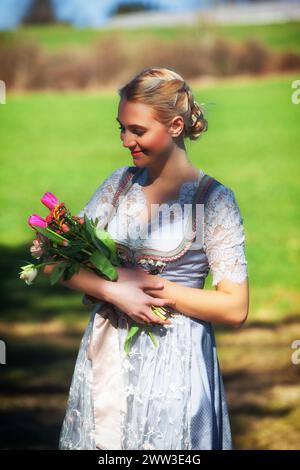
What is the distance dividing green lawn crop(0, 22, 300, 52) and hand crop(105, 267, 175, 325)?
22.1 meters

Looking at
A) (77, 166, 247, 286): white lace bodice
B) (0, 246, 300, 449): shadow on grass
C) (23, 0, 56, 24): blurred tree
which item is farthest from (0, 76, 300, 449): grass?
(23, 0, 56, 24): blurred tree

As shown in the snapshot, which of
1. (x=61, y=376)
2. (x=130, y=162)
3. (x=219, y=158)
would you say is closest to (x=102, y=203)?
(x=61, y=376)

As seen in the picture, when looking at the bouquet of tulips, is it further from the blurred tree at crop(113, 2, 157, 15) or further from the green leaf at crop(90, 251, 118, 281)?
the blurred tree at crop(113, 2, 157, 15)

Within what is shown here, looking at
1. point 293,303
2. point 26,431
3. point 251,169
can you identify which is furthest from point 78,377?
point 251,169

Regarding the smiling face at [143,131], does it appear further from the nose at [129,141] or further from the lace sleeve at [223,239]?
the lace sleeve at [223,239]

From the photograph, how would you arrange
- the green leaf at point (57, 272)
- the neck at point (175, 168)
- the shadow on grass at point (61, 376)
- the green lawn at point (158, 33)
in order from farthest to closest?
1. the green lawn at point (158, 33)
2. the shadow on grass at point (61, 376)
3. the neck at point (175, 168)
4. the green leaf at point (57, 272)

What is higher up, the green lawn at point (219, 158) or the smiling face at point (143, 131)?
the green lawn at point (219, 158)

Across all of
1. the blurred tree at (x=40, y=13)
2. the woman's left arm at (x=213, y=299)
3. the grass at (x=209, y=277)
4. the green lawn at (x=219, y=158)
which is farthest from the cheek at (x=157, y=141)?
the blurred tree at (x=40, y=13)

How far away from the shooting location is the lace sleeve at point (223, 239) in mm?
2148

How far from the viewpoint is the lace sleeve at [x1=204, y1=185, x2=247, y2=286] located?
2.15 metres

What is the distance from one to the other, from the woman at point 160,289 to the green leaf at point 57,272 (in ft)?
0.17

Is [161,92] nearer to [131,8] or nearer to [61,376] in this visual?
[61,376]

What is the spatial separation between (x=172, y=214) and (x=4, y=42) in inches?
894

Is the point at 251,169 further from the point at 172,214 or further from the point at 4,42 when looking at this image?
the point at 172,214
